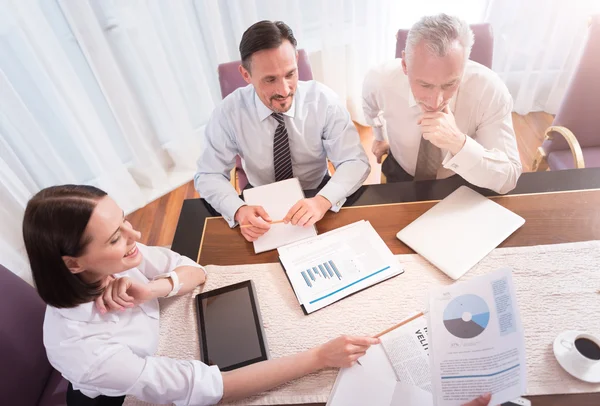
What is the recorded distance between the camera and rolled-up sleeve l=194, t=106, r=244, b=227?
1.38 m

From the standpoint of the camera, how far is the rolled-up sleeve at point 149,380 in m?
0.83

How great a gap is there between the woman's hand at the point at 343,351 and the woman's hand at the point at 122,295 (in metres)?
0.49

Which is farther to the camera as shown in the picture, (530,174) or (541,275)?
(530,174)

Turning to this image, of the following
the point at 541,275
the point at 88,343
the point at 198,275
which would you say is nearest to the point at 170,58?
the point at 198,275

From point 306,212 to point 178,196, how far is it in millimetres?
1687

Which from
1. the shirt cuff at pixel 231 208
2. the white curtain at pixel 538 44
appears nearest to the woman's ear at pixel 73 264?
the shirt cuff at pixel 231 208

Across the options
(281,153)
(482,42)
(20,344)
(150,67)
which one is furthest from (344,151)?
(150,67)

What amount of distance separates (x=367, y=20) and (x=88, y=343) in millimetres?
2338

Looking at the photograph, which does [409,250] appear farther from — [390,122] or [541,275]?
[390,122]

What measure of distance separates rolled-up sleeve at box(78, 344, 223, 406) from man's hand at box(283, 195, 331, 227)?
0.50m

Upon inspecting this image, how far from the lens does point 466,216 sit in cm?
113

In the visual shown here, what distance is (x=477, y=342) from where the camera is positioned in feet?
2.41

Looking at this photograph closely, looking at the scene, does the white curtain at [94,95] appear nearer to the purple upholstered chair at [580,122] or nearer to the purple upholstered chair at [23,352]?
the purple upholstered chair at [23,352]

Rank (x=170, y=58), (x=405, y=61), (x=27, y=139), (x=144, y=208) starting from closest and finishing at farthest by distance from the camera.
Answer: (x=405, y=61) < (x=27, y=139) < (x=170, y=58) < (x=144, y=208)
